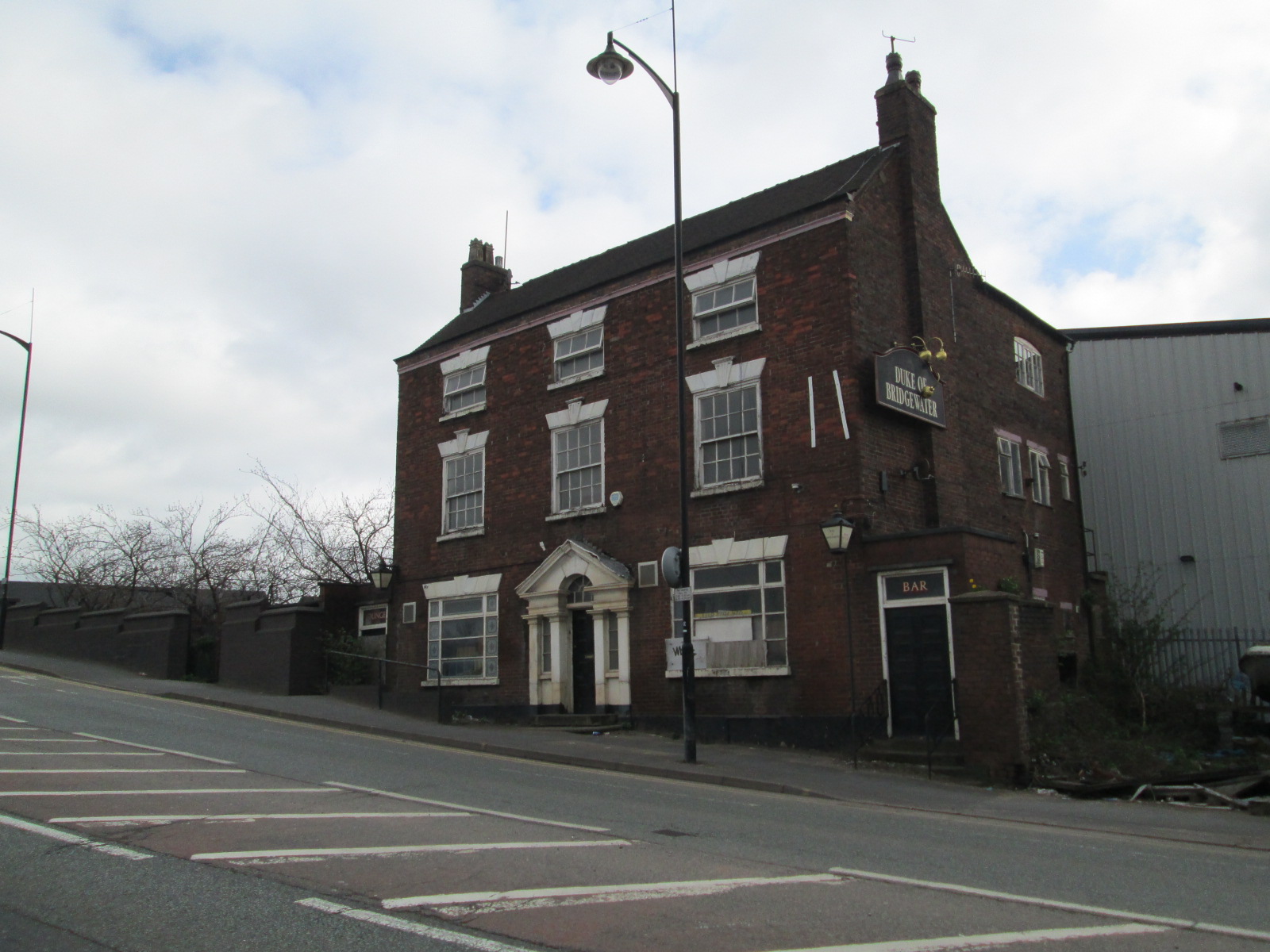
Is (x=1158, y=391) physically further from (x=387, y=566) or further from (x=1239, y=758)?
(x=387, y=566)

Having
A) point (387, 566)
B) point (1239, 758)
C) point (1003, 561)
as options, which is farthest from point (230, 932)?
point (387, 566)

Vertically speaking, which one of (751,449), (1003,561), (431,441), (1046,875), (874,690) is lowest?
(1046,875)

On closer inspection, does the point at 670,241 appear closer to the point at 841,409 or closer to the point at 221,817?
the point at 841,409

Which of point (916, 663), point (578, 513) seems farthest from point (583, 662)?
→ point (916, 663)

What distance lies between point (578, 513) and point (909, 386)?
7085mm

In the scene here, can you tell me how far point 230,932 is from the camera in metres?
5.64

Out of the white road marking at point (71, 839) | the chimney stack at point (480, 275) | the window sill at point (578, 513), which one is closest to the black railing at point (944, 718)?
the window sill at point (578, 513)

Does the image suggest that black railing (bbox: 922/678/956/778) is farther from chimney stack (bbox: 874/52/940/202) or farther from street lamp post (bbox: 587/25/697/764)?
chimney stack (bbox: 874/52/940/202)

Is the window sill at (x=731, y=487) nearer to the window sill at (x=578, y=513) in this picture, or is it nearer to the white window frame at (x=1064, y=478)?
the window sill at (x=578, y=513)

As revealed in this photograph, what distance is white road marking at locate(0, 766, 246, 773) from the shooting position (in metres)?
11.3

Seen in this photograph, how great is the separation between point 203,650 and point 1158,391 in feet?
81.9

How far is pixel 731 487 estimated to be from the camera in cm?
1888

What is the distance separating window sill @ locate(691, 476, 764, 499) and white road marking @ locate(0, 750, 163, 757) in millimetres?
9988

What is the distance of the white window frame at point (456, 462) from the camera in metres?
23.7
